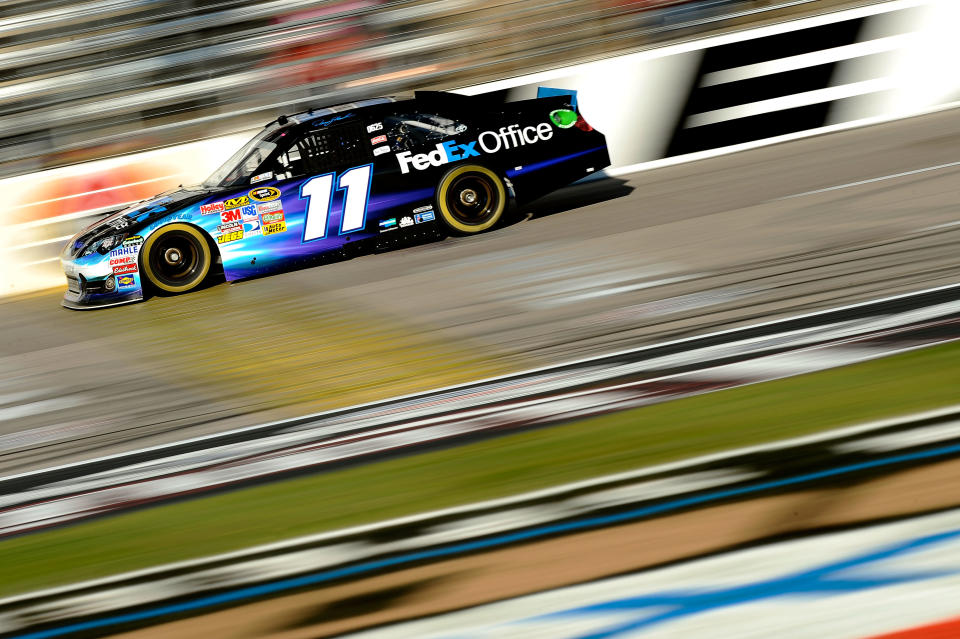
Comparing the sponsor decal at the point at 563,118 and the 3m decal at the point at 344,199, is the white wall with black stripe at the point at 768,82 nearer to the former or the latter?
the sponsor decal at the point at 563,118

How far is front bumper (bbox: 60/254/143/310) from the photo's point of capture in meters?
8.64

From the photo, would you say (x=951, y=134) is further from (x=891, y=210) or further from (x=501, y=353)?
(x=501, y=353)

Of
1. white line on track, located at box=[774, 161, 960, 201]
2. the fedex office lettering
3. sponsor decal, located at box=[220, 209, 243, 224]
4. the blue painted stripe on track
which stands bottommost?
the blue painted stripe on track

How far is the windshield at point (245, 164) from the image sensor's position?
8992 mm

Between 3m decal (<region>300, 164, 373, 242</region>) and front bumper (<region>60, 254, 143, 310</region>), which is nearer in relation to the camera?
front bumper (<region>60, 254, 143, 310</region>)

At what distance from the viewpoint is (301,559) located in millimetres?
3621

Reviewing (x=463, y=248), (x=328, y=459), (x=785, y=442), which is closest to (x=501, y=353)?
(x=328, y=459)

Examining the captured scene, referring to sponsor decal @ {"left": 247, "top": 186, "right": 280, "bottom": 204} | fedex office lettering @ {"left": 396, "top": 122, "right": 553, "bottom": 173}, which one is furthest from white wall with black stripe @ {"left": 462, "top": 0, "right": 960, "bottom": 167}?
sponsor decal @ {"left": 247, "top": 186, "right": 280, "bottom": 204}

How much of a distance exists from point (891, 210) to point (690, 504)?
A: 16.0ft

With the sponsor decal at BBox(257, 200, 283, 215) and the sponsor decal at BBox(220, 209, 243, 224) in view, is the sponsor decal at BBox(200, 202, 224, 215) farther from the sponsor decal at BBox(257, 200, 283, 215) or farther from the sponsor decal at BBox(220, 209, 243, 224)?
the sponsor decal at BBox(257, 200, 283, 215)

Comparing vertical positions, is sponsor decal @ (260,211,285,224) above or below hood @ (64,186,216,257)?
below

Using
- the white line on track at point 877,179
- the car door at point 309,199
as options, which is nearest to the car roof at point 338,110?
the car door at point 309,199

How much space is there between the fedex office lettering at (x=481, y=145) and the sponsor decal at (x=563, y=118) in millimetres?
99

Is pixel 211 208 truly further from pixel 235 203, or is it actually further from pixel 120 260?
pixel 120 260
